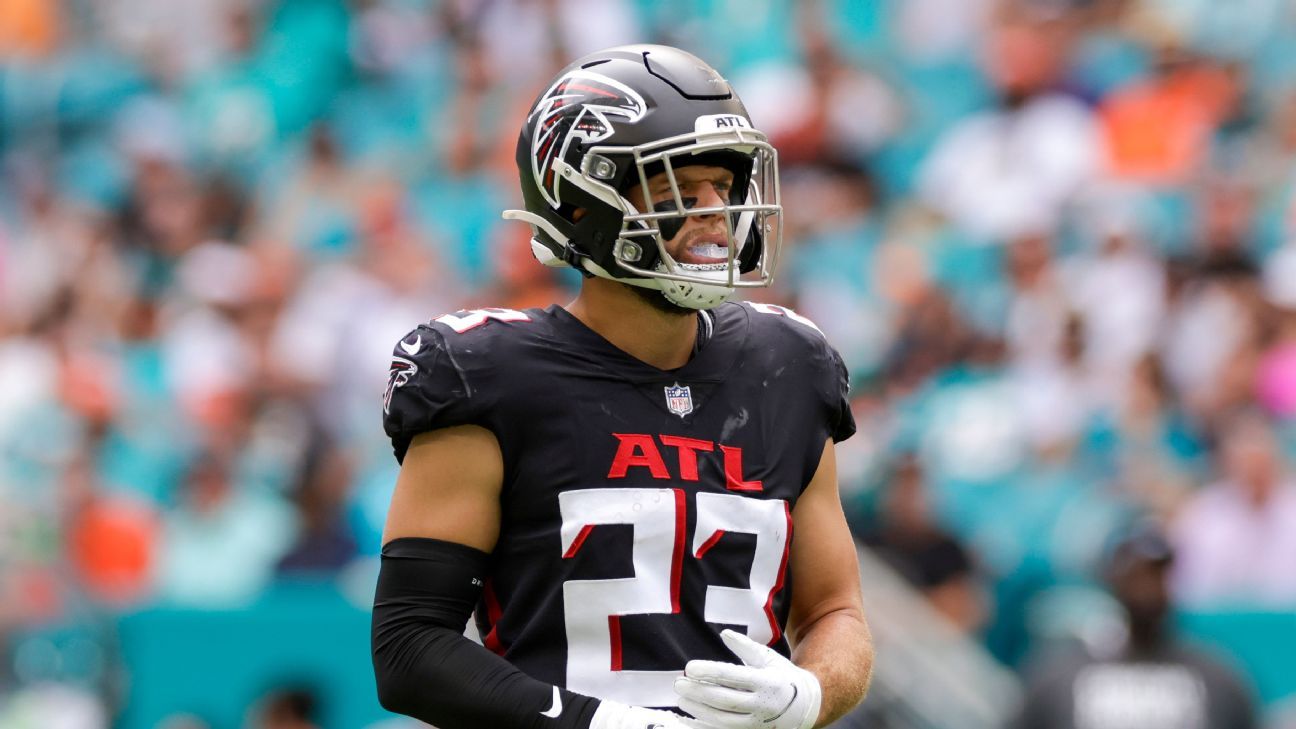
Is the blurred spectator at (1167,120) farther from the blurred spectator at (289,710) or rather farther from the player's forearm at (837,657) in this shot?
the player's forearm at (837,657)

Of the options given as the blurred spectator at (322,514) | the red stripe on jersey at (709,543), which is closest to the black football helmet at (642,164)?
the red stripe on jersey at (709,543)

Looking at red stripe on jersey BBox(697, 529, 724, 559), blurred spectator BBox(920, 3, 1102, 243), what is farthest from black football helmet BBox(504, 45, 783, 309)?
blurred spectator BBox(920, 3, 1102, 243)

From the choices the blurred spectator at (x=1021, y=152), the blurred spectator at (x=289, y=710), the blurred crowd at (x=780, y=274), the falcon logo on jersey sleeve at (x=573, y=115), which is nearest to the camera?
the falcon logo on jersey sleeve at (x=573, y=115)

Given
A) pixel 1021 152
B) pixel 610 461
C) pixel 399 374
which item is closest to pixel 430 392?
pixel 399 374

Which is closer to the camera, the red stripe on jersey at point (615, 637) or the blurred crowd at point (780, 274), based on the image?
the red stripe on jersey at point (615, 637)

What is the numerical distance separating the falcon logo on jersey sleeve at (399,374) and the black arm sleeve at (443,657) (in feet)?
0.80

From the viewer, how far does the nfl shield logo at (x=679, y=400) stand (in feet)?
11.5

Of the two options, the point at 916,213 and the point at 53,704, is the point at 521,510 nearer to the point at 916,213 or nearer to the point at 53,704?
the point at 53,704

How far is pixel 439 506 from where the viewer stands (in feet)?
11.1

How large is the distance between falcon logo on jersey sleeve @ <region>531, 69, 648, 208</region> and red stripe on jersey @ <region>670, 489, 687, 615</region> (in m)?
0.58

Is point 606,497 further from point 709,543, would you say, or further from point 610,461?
point 709,543

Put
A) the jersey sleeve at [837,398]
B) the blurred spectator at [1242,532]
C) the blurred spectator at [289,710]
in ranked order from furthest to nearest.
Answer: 1. the blurred spectator at [1242,532]
2. the blurred spectator at [289,710]
3. the jersey sleeve at [837,398]

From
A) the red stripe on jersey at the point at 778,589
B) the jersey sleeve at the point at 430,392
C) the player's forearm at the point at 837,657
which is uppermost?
the jersey sleeve at the point at 430,392

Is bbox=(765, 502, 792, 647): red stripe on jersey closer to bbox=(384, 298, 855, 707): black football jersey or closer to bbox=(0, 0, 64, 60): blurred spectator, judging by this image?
bbox=(384, 298, 855, 707): black football jersey
